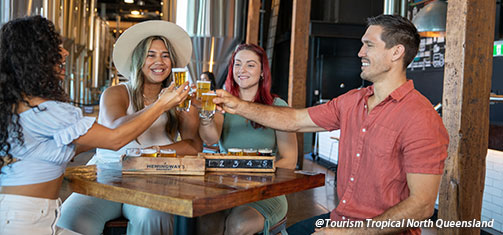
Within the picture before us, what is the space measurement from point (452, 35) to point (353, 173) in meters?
1.13

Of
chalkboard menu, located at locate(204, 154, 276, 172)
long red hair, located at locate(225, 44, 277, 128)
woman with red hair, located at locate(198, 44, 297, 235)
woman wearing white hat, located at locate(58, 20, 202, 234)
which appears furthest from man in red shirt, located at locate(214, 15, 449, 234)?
woman wearing white hat, located at locate(58, 20, 202, 234)

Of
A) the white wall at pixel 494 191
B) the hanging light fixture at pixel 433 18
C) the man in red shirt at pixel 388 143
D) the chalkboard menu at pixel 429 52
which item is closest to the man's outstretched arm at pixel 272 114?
the man in red shirt at pixel 388 143

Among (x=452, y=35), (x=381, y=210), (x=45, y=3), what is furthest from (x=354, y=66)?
(x=381, y=210)

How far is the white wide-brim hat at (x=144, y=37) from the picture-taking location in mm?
2736

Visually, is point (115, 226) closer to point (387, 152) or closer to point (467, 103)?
point (387, 152)

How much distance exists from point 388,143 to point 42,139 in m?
1.41

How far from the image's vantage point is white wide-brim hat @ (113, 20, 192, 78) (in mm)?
2736

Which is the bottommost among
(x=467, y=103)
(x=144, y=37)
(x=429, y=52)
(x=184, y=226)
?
(x=184, y=226)

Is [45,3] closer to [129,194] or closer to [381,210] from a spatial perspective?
[129,194]

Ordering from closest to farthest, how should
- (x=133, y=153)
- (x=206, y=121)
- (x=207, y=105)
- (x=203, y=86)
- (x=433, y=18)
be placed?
(x=133, y=153) < (x=203, y=86) < (x=207, y=105) < (x=206, y=121) < (x=433, y=18)

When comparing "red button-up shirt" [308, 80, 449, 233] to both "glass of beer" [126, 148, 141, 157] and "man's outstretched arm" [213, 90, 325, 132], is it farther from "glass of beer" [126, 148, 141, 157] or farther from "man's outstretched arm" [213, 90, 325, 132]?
"glass of beer" [126, 148, 141, 157]

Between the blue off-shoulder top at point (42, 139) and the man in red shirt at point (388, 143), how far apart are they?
1.06 meters

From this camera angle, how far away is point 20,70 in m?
1.64

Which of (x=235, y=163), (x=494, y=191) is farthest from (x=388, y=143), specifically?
(x=494, y=191)
